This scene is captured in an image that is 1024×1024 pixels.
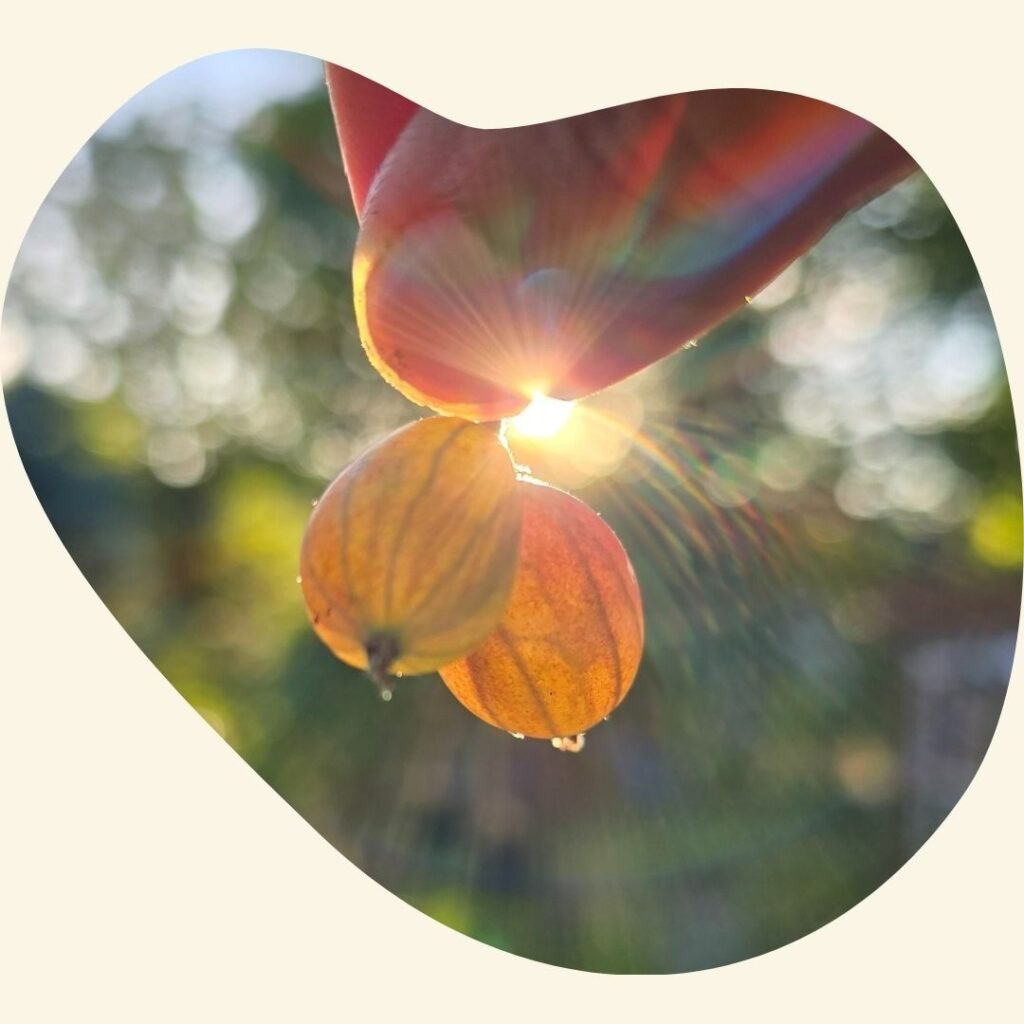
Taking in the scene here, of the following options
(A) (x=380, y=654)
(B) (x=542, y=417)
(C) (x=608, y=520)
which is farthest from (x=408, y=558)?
(C) (x=608, y=520)

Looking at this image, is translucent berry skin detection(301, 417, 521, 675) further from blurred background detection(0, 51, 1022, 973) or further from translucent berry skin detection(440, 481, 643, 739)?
blurred background detection(0, 51, 1022, 973)

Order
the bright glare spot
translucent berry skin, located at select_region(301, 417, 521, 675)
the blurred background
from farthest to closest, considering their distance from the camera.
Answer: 1. the blurred background
2. the bright glare spot
3. translucent berry skin, located at select_region(301, 417, 521, 675)

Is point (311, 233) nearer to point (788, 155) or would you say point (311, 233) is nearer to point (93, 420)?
point (93, 420)

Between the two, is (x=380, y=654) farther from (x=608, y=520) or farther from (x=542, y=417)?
(x=608, y=520)

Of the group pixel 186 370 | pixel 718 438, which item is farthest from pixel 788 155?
pixel 186 370

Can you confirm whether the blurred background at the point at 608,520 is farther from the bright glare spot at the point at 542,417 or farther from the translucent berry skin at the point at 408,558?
the translucent berry skin at the point at 408,558

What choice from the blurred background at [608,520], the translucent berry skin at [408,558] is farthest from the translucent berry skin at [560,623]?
the blurred background at [608,520]

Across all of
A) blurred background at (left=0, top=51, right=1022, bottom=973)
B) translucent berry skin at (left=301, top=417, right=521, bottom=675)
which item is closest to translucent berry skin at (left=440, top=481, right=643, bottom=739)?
translucent berry skin at (left=301, top=417, right=521, bottom=675)
